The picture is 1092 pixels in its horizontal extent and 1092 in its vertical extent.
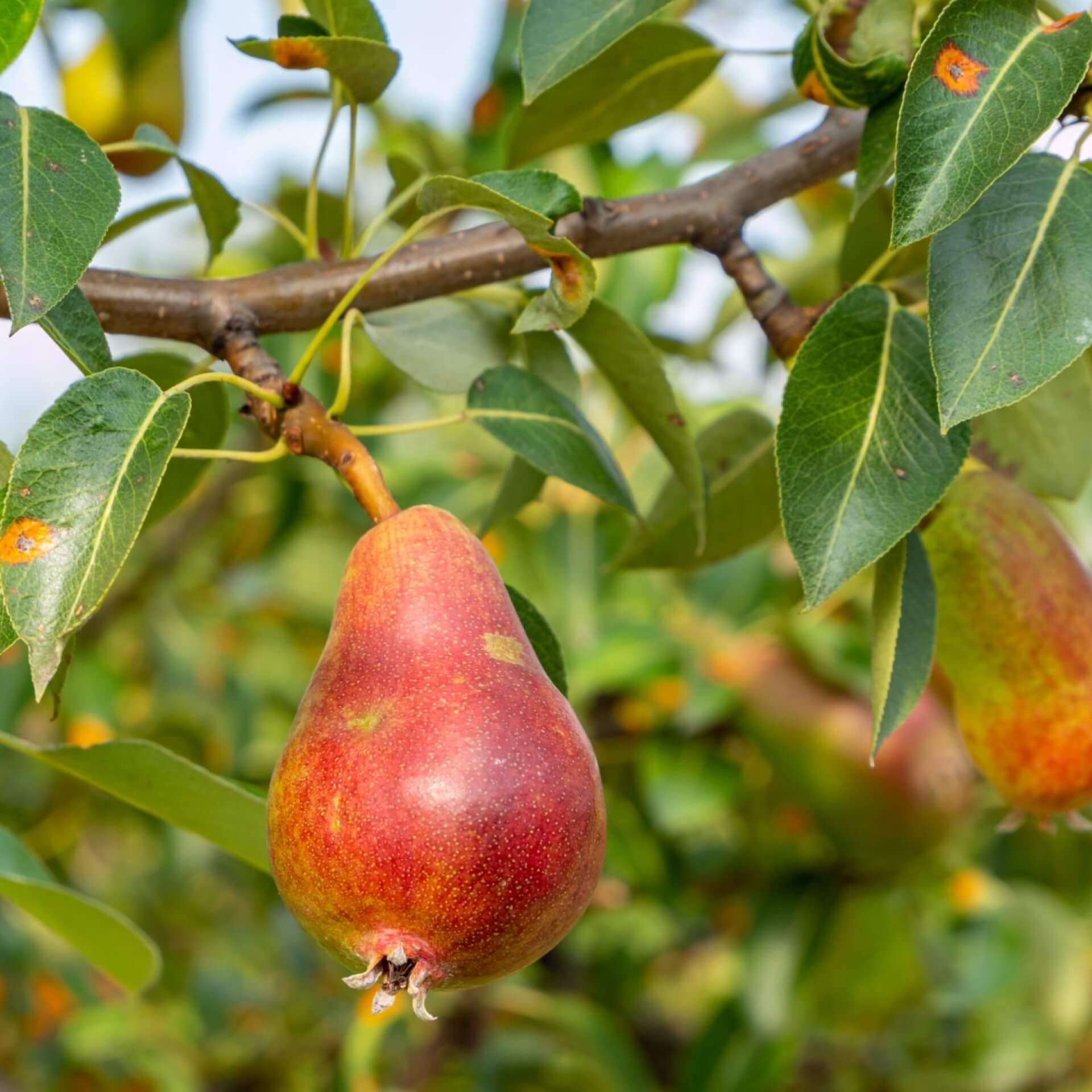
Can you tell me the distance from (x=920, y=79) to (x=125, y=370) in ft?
1.10

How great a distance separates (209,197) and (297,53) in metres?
0.14

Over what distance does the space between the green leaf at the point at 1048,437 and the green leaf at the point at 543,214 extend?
0.37 meters

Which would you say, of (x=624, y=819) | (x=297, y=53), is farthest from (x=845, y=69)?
(x=624, y=819)

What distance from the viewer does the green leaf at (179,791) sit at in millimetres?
628

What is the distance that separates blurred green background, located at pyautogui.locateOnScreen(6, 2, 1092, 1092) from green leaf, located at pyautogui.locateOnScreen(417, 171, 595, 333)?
693mm

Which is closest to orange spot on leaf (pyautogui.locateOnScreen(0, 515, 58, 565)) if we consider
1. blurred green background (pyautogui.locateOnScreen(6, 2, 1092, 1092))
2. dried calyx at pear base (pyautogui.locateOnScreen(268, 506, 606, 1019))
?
dried calyx at pear base (pyautogui.locateOnScreen(268, 506, 606, 1019))

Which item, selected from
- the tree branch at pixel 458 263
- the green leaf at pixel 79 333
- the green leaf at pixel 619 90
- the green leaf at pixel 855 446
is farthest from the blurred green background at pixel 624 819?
the green leaf at pixel 79 333

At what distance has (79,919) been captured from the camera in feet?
2.37

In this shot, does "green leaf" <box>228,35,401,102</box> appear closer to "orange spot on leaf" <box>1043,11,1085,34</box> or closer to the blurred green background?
"orange spot on leaf" <box>1043,11,1085,34</box>

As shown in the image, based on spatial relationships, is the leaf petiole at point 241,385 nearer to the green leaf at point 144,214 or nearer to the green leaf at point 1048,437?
the green leaf at point 144,214

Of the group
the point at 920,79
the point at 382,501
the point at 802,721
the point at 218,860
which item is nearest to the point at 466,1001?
the point at 218,860

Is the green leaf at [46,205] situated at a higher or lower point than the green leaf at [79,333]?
higher

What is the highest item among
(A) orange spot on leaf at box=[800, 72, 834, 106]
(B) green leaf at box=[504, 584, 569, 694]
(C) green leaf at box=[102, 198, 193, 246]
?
(A) orange spot on leaf at box=[800, 72, 834, 106]

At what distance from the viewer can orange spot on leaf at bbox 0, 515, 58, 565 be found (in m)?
0.45
